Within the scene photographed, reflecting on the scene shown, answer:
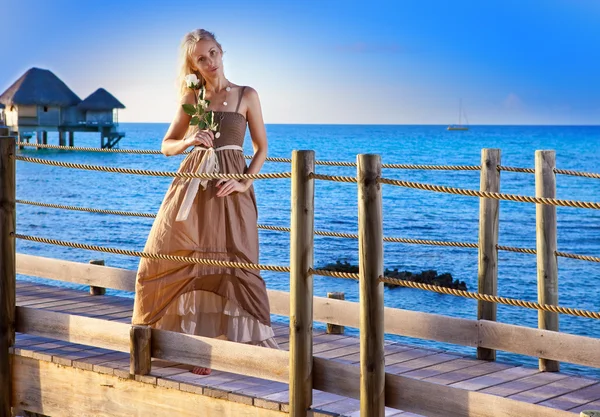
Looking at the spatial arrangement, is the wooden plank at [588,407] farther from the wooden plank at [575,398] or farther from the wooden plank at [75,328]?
the wooden plank at [75,328]

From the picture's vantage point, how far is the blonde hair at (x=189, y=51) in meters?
4.73

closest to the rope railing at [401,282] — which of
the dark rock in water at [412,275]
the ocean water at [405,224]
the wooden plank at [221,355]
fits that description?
the wooden plank at [221,355]

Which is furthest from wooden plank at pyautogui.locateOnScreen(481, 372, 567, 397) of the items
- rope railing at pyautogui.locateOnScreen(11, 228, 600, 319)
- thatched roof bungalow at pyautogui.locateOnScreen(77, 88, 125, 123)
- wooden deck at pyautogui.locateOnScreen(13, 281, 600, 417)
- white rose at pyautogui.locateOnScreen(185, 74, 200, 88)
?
thatched roof bungalow at pyautogui.locateOnScreen(77, 88, 125, 123)

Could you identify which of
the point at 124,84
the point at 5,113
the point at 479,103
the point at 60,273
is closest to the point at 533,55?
the point at 479,103

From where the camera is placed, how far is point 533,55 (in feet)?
166

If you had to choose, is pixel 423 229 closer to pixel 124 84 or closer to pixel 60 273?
pixel 60 273

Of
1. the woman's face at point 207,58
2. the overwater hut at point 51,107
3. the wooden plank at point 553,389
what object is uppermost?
the overwater hut at point 51,107

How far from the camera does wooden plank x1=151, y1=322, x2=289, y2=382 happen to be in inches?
168

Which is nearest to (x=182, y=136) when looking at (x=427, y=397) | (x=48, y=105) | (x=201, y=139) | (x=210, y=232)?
(x=201, y=139)

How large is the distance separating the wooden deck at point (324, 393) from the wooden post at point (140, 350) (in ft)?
0.16

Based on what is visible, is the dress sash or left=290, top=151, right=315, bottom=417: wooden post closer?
left=290, top=151, right=315, bottom=417: wooden post

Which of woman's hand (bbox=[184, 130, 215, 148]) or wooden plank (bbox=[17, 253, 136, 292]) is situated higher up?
woman's hand (bbox=[184, 130, 215, 148])

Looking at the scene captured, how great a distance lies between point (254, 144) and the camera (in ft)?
15.9

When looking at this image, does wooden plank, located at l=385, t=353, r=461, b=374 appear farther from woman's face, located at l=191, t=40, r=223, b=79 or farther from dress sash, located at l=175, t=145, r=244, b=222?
woman's face, located at l=191, t=40, r=223, b=79
